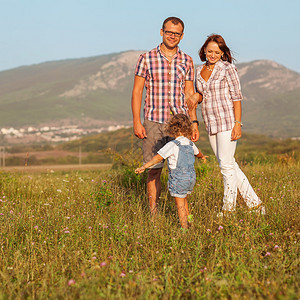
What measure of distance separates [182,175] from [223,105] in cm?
114

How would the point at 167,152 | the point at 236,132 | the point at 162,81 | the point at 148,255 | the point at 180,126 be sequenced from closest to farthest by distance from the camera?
the point at 148,255
the point at 167,152
the point at 180,126
the point at 236,132
the point at 162,81

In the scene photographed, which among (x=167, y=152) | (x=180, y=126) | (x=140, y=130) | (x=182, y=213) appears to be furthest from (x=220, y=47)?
(x=182, y=213)

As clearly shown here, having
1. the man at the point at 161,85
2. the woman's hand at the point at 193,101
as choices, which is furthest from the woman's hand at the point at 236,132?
the woman's hand at the point at 193,101

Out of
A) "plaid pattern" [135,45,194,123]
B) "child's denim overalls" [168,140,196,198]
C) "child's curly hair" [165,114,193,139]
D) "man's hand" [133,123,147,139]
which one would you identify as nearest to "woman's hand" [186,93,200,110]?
"plaid pattern" [135,45,194,123]

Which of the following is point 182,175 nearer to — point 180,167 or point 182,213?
point 180,167

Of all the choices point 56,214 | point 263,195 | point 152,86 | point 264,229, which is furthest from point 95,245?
point 263,195

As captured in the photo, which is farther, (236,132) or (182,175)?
(236,132)

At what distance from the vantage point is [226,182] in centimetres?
541

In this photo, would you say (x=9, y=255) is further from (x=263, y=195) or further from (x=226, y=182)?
(x=263, y=195)

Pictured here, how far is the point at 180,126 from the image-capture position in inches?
196

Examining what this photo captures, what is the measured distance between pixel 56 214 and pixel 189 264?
2.44 meters

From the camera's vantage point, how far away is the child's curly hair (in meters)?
4.97

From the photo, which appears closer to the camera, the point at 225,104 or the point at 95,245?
the point at 95,245

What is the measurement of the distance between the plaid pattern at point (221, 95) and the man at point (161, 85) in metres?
0.25
